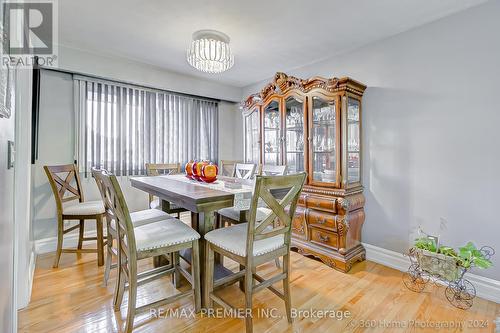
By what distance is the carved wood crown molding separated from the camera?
244cm

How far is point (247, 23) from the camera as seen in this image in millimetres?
2248

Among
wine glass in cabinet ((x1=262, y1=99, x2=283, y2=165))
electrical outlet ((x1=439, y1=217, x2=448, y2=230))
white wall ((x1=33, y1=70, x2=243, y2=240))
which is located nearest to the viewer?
electrical outlet ((x1=439, y1=217, x2=448, y2=230))

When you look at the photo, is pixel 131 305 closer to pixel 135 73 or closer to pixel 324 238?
pixel 324 238

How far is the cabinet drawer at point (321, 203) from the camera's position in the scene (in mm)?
2443

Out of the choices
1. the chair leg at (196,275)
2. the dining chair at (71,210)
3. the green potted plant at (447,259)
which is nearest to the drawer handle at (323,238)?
the green potted plant at (447,259)

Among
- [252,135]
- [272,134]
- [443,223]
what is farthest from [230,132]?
[443,223]

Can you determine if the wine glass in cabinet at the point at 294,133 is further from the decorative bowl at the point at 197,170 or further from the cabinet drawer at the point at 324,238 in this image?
the decorative bowl at the point at 197,170

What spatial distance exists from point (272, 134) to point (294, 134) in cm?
36

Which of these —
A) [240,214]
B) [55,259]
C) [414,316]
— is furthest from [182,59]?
[414,316]

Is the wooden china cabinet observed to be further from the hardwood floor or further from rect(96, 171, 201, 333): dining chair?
rect(96, 171, 201, 333): dining chair

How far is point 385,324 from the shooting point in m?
1.62

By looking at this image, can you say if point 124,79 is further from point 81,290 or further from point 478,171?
point 478,171

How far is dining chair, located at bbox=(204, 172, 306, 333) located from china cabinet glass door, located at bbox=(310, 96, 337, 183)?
1.14 meters

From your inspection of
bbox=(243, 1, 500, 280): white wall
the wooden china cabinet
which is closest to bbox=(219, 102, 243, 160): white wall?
the wooden china cabinet
